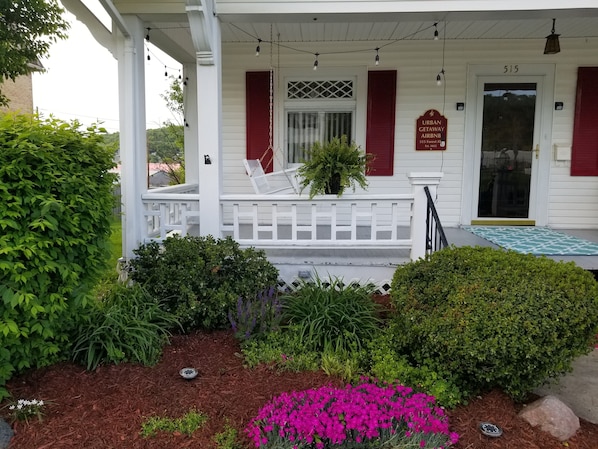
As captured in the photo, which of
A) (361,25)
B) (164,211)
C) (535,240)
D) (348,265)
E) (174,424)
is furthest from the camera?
(361,25)

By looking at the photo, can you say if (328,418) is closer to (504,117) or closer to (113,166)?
(113,166)

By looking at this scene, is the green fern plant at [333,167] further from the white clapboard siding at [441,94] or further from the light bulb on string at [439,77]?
the light bulb on string at [439,77]

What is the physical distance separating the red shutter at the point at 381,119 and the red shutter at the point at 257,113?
139cm

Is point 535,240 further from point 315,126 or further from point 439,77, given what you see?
point 315,126

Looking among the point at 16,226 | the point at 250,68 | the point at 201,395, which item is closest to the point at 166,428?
the point at 201,395

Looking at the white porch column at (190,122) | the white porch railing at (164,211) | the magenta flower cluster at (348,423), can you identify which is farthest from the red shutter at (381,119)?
the magenta flower cluster at (348,423)

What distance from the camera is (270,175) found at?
6.11 metres

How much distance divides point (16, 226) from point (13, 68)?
5.17 metres

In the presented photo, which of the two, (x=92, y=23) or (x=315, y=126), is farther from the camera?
(x=315, y=126)

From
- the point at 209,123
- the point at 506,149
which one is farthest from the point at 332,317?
the point at 506,149

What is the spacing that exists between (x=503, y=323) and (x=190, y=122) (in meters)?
5.12

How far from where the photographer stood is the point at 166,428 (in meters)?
2.40

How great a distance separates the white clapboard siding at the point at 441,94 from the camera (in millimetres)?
6219

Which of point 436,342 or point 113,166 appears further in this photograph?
point 113,166
